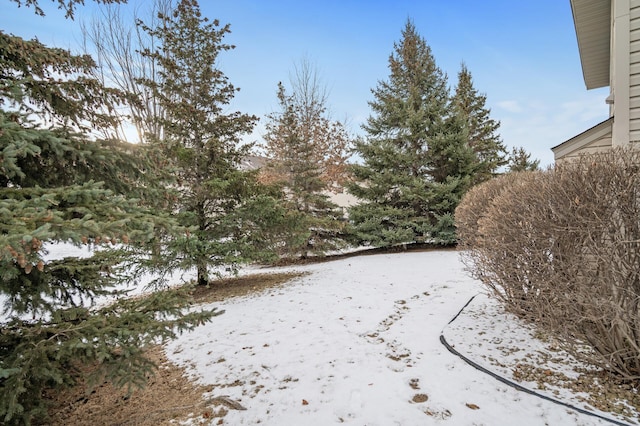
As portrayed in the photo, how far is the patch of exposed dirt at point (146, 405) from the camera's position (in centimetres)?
253

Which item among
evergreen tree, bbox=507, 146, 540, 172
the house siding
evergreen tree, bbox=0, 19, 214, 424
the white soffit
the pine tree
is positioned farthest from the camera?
evergreen tree, bbox=507, 146, 540, 172

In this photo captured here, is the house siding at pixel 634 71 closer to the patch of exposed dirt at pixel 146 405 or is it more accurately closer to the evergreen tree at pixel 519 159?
the patch of exposed dirt at pixel 146 405

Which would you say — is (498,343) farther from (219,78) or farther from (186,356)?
(219,78)

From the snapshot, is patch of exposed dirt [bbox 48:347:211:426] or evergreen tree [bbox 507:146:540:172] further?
evergreen tree [bbox 507:146:540:172]

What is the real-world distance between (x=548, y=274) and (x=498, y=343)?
44.9 inches

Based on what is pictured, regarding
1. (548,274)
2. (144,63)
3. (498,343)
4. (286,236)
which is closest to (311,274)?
(286,236)

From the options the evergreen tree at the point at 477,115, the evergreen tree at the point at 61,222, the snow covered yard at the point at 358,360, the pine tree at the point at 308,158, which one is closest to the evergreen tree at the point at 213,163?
the pine tree at the point at 308,158

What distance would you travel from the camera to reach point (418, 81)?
1291 cm

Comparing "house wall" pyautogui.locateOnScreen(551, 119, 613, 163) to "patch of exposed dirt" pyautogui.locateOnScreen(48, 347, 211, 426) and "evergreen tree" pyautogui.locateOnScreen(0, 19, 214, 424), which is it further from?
"patch of exposed dirt" pyautogui.locateOnScreen(48, 347, 211, 426)

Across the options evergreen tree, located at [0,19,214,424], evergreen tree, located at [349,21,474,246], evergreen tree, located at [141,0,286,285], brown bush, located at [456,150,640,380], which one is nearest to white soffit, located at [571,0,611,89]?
evergreen tree, located at [349,21,474,246]

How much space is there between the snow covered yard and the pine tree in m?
3.11

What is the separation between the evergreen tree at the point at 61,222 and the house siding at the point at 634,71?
4685mm

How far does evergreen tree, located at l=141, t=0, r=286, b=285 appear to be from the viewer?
670 centimetres

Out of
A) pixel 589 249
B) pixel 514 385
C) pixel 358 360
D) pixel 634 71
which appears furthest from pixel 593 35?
pixel 358 360
